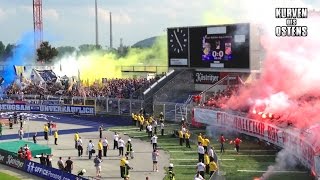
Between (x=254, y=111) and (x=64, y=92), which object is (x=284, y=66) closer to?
(x=254, y=111)

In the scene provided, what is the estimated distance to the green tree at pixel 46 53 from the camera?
3629 inches

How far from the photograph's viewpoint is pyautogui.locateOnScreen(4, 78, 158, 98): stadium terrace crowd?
5353 cm

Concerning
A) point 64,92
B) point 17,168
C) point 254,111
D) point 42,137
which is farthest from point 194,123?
point 64,92

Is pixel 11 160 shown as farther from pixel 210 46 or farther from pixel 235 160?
pixel 210 46

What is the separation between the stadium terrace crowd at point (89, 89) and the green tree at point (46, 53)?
1149 inches

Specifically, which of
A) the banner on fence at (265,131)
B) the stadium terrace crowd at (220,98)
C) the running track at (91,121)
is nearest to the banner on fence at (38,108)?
the running track at (91,121)

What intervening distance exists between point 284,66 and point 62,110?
2575 centimetres

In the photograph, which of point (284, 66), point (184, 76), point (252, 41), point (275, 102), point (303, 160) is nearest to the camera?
point (303, 160)

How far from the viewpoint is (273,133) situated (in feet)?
97.2

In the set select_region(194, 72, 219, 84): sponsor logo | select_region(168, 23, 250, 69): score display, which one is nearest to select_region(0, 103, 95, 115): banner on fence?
select_region(168, 23, 250, 69): score display

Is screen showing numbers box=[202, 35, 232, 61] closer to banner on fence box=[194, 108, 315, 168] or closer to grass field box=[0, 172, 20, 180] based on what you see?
banner on fence box=[194, 108, 315, 168]

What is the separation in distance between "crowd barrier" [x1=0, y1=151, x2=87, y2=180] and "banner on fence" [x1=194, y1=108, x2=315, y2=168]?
33.3 ft

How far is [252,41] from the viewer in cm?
4522

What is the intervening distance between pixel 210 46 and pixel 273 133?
19757mm
